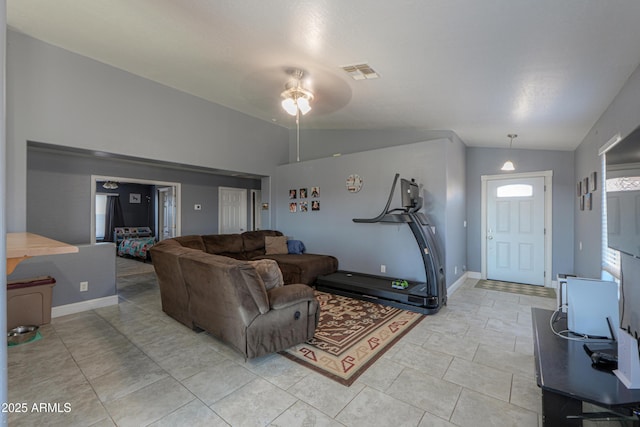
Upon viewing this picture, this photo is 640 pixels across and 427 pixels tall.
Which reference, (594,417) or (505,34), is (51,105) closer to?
(505,34)

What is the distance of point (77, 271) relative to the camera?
381 centimetres

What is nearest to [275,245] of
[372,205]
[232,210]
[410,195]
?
[372,205]

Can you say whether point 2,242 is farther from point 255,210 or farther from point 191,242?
point 255,210

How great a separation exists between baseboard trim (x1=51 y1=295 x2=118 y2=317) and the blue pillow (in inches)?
119

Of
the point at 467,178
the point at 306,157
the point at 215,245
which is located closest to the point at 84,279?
the point at 215,245

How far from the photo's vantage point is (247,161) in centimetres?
571

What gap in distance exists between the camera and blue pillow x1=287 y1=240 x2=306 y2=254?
232 inches

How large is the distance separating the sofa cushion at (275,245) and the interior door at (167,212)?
97.5 inches

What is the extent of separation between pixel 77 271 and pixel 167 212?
12.6 ft

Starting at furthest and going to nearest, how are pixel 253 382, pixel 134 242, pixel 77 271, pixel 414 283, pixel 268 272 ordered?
1. pixel 134 242
2. pixel 414 283
3. pixel 77 271
4. pixel 268 272
5. pixel 253 382

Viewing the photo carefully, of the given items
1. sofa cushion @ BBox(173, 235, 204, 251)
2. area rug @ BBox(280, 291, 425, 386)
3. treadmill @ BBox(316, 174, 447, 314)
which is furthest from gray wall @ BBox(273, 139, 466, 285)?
sofa cushion @ BBox(173, 235, 204, 251)

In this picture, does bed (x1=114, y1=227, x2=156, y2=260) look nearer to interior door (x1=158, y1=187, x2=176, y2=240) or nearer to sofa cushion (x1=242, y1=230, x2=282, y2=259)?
interior door (x1=158, y1=187, x2=176, y2=240)

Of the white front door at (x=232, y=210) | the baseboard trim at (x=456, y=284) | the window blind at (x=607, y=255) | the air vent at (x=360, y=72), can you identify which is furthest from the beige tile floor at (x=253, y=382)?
the white front door at (x=232, y=210)

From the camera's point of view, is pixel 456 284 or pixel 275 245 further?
pixel 275 245
